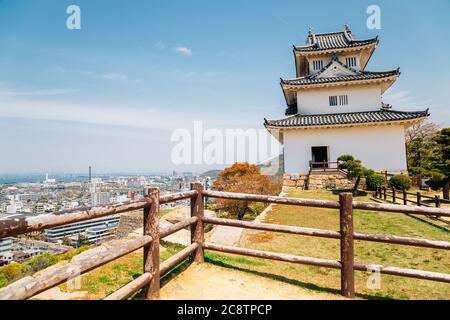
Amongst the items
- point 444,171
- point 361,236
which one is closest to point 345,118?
point 444,171

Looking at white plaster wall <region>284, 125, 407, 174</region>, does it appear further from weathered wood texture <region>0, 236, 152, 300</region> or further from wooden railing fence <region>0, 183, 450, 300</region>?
weathered wood texture <region>0, 236, 152, 300</region>

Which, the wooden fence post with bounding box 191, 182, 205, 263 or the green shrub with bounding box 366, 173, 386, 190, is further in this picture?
the green shrub with bounding box 366, 173, 386, 190

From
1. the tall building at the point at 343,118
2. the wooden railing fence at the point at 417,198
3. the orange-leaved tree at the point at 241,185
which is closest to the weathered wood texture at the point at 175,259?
the wooden railing fence at the point at 417,198

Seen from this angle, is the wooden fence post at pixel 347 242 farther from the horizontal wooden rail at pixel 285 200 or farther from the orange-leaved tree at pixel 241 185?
the orange-leaved tree at pixel 241 185

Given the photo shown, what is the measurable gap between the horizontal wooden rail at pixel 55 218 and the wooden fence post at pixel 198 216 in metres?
1.16

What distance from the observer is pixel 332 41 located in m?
23.6

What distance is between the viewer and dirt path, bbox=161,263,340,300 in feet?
10.8

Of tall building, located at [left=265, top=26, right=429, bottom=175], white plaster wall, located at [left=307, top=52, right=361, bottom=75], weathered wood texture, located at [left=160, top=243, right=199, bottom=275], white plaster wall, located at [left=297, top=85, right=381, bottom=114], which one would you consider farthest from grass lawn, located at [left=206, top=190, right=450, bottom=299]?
white plaster wall, located at [left=307, top=52, right=361, bottom=75]

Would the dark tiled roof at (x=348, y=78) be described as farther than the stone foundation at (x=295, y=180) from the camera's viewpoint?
Yes

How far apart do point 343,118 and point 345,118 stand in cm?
14

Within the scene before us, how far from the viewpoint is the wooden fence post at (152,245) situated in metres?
3.10
